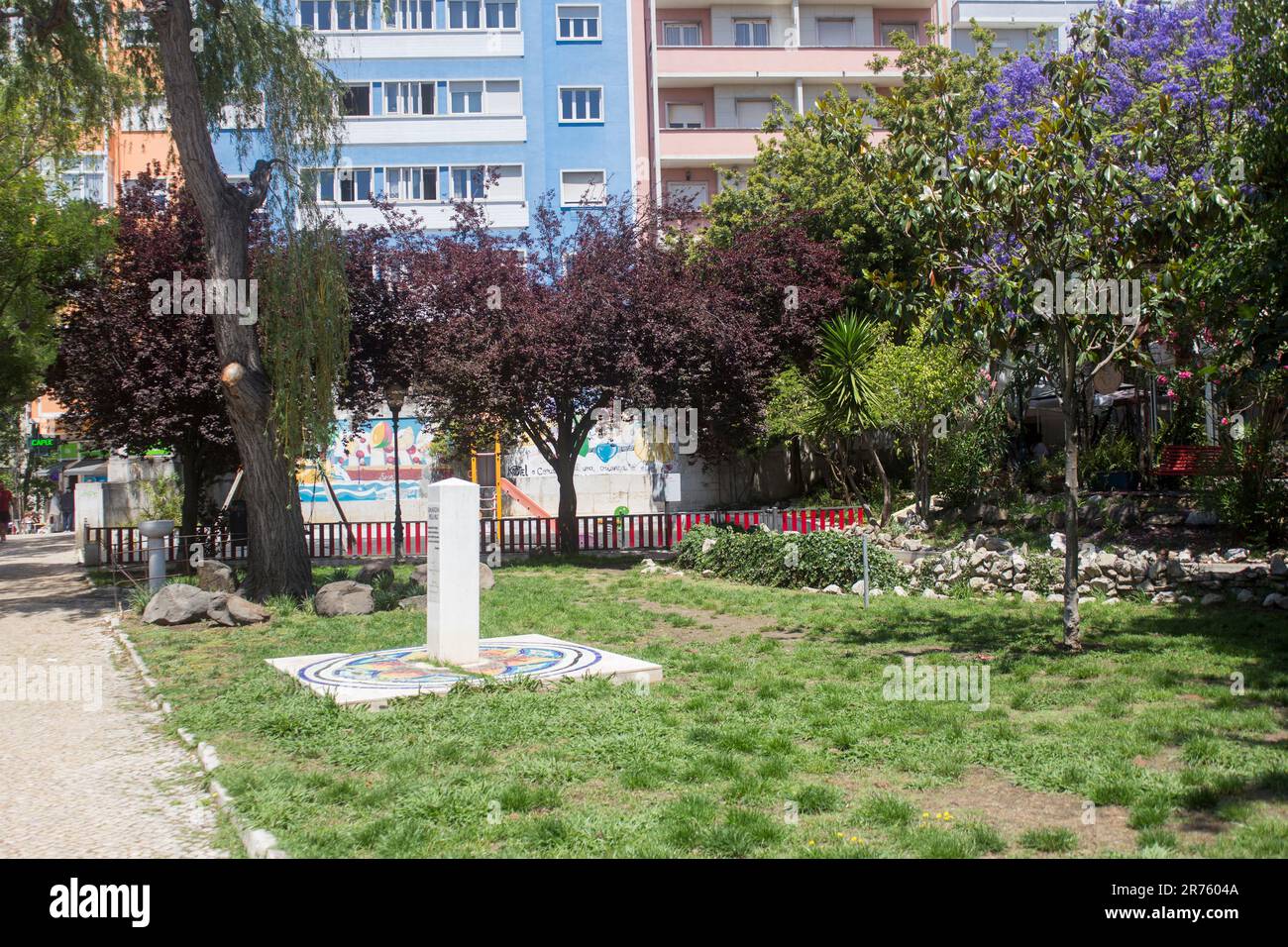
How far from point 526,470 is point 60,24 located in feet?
63.7

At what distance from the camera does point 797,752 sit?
6.66 m

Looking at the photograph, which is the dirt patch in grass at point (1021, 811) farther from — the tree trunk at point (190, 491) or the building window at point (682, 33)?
the building window at point (682, 33)

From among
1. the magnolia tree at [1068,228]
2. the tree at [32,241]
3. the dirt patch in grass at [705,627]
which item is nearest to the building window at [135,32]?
the tree at [32,241]

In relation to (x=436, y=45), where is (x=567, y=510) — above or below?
below

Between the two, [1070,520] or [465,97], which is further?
[465,97]

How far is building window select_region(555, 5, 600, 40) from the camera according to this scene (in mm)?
36812

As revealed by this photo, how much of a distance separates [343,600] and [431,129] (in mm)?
25158

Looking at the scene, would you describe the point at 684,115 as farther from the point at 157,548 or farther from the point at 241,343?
the point at 157,548

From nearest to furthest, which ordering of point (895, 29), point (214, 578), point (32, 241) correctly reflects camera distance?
point (214, 578) < point (32, 241) < point (895, 29)

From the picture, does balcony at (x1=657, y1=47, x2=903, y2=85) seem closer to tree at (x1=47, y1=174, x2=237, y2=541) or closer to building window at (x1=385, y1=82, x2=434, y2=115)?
building window at (x1=385, y1=82, x2=434, y2=115)

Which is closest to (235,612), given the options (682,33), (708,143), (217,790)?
(217,790)

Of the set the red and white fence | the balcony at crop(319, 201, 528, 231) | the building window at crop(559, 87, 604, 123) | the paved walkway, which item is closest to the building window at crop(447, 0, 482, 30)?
the building window at crop(559, 87, 604, 123)

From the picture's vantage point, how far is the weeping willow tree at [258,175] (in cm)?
1459
